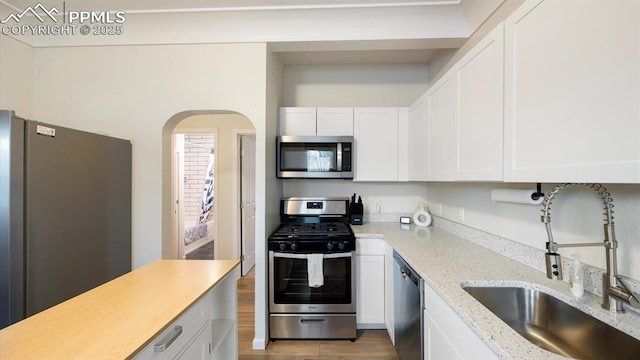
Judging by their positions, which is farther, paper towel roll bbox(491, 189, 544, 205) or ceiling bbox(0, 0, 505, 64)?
ceiling bbox(0, 0, 505, 64)

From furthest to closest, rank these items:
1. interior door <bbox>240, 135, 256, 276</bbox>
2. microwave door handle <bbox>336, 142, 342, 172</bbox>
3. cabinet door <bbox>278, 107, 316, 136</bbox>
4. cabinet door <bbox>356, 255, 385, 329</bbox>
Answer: interior door <bbox>240, 135, 256, 276</bbox> → cabinet door <bbox>278, 107, 316, 136</bbox> → microwave door handle <bbox>336, 142, 342, 172</bbox> → cabinet door <bbox>356, 255, 385, 329</bbox>

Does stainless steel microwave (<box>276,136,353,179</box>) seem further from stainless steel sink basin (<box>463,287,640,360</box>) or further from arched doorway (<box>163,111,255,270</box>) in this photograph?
stainless steel sink basin (<box>463,287,640,360</box>)

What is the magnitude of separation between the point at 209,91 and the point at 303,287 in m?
1.89

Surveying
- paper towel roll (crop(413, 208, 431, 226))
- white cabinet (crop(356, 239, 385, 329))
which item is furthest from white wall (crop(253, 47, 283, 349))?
paper towel roll (crop(413, 208, 431, 226))

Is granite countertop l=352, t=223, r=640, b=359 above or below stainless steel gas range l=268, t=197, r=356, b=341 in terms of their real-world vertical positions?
above

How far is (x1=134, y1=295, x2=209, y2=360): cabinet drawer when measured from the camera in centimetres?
90

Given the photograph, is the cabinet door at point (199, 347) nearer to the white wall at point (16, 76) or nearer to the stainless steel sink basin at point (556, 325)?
the stainless steel sink basin at point (556, 325)

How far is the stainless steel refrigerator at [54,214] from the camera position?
4.39ft

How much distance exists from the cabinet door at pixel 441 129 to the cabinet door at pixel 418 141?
0.09 metres

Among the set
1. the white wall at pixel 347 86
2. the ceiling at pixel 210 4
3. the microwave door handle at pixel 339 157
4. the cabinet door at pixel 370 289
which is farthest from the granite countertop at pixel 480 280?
the ceiling at pixel 210 4

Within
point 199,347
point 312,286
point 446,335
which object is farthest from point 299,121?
point 446,335

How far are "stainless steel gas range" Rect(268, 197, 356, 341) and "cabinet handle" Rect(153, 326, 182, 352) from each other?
1186mm

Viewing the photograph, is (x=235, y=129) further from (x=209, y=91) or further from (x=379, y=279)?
(x=379, y=279)

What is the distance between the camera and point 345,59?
2.85 meters
